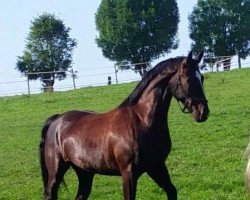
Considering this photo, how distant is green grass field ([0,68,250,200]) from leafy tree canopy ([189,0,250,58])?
3095 cm

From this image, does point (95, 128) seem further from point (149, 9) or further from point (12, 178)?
point (149, 9)

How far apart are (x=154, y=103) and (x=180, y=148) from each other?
8.19m

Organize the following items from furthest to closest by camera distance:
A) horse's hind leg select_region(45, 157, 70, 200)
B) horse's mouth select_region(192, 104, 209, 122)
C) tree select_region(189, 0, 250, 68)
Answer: tree select_region(189, 0, 250, 68), horse's hind leg select_region(45, 157, 70, 200), horse's mouth select_region(192, 104, 209, 122)

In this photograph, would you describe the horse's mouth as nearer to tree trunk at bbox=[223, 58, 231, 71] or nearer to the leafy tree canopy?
tree trunk at bbox=[223, 58, 231, 71]

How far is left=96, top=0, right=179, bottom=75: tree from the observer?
62.0 meters

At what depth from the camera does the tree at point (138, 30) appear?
62.0 m

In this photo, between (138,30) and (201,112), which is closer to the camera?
(201,112)

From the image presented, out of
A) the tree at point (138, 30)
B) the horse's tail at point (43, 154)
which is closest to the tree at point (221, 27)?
the tree at point (138, 30)

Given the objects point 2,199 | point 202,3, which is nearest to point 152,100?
point 2,199

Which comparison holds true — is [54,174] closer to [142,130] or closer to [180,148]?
[142,130]

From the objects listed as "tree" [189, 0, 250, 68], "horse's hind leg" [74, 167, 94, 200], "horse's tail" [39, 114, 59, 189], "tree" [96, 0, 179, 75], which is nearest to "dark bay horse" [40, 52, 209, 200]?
"horse's hind leg" [74, 167, 94, 200]

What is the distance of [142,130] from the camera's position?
7520mm

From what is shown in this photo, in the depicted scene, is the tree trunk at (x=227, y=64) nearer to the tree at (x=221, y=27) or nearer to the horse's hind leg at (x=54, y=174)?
the tree at (x=221, y=27)

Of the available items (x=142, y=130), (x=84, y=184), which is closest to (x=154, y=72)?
(x=142, y=130)
